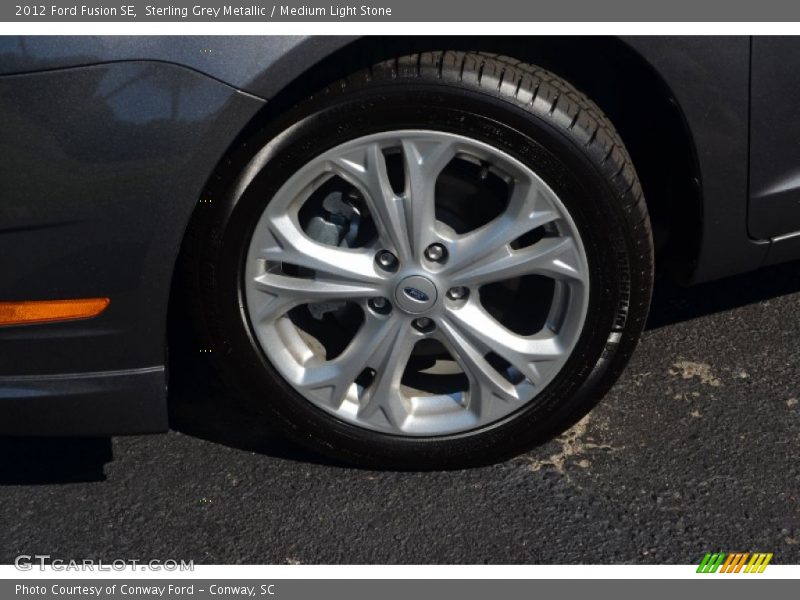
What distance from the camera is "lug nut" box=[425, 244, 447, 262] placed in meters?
2.36

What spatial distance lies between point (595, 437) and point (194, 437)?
960 mm

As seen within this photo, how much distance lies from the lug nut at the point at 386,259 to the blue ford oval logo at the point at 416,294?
0.06m

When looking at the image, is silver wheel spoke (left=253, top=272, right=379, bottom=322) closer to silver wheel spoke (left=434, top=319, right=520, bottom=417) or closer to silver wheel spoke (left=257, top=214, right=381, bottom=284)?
silver wheel spoke (left=257, top=214, right=381, bottom=284)

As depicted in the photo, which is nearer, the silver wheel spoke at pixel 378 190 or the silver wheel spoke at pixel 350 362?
the silver wheel spoke at pixel 378 190

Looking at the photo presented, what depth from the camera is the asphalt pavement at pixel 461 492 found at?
2.36 metres

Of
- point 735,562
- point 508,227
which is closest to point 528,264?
point 508,227

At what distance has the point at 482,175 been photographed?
93.0 inches

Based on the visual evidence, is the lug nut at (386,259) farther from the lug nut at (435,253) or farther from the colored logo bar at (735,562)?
the colored logo bar at (735,562)

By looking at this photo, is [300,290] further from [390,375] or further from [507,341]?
[507,341]

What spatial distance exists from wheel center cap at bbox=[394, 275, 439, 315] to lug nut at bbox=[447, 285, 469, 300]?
0.05 metres

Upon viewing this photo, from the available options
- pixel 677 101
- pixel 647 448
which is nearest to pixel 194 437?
pixel 647 448

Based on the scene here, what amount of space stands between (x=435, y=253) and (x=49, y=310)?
79 cm

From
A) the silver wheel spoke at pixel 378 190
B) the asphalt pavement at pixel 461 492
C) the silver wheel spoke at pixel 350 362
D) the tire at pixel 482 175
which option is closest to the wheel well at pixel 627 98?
the tire at pixel 482 175

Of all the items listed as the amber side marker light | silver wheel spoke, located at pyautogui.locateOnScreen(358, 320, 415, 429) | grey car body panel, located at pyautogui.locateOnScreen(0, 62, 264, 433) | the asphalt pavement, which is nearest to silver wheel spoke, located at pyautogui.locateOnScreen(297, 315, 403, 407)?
silver wheel spoke, located at pyautogui.locateOnScreen(358, 320, 415, 429)
